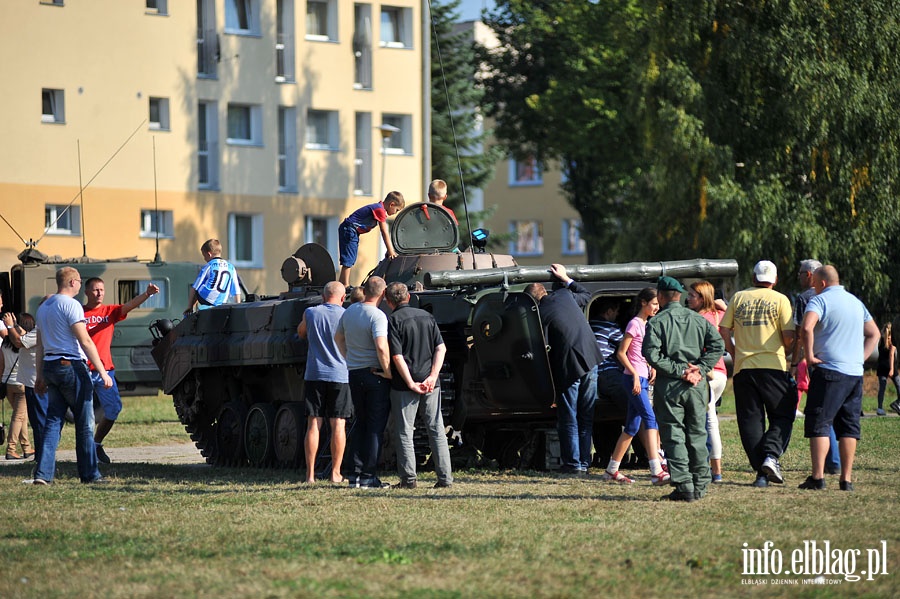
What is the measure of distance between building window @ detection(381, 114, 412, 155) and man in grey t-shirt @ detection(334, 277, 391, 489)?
2860cm

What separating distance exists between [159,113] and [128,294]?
12.4 meters

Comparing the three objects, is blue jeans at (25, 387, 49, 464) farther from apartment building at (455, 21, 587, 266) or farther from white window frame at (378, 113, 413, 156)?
apartment building at (455, 21, 587, 266)

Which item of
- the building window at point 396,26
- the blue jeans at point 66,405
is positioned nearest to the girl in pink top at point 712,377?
the blue jeans at point 66,405

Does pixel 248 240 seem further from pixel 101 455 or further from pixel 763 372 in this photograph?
pixel 763 372

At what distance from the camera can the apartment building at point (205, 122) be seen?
35.8m

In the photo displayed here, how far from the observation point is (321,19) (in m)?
41.0

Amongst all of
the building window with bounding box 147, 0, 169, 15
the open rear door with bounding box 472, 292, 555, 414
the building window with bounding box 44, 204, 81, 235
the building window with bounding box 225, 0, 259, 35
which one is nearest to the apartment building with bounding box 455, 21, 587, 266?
the building window with bounding box 225, 0, 259, 35

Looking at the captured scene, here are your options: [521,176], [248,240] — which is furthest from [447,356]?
[521,176]

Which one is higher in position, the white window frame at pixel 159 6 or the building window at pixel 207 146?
the white window frame at pixel 159 6

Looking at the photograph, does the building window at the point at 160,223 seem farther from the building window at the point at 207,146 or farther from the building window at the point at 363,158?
the building window at the point at 363,158

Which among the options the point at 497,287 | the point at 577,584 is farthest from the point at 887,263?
the point at 577,584

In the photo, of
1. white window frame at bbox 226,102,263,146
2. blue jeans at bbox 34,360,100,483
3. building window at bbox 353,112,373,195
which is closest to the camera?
blue jeans at bbox 34,360,100,483

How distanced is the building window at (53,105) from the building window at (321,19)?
23.0 ft

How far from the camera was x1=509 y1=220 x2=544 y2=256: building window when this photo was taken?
216 feet
